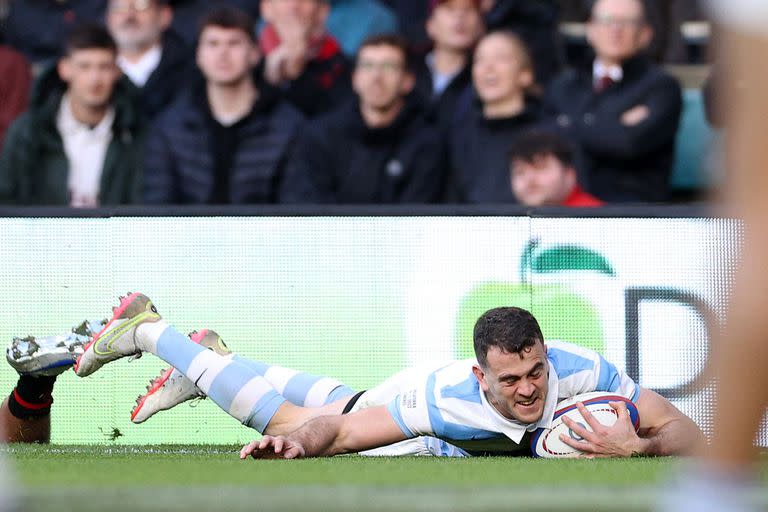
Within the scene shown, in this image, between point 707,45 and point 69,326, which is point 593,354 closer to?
point 69,326

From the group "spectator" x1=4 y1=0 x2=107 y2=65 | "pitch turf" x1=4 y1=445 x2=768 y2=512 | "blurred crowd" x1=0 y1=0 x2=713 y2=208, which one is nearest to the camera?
"pitch turf" x1=4 y1=445 x2=768 y2=512

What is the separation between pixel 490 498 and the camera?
346 cm

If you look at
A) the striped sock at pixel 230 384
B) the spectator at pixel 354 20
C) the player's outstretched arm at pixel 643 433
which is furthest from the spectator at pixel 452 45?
the player's outstretched arm at pixel 643 433

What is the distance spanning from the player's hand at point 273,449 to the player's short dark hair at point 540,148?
9.59ft

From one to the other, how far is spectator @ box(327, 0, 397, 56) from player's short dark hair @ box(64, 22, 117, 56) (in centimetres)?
165

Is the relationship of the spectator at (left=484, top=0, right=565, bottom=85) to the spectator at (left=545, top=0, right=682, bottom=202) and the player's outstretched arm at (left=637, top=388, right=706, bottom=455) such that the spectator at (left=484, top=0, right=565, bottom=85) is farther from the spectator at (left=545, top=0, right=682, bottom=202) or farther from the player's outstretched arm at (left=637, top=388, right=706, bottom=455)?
the player's outstretched arm at (left=637, top=388, right=706, bottom=455)

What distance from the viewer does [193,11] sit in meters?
9.53

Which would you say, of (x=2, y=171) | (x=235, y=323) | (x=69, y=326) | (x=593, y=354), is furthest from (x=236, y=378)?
(x=2, y=171)

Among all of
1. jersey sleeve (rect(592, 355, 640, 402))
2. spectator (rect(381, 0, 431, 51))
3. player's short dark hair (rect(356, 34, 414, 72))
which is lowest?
jersey sleeve (rect(592, 355, 640, 402))

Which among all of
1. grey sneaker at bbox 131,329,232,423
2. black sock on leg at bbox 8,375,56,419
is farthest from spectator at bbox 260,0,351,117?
black sock on leg at bbox 8,375,56,419

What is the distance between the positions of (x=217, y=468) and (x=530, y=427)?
4.85 ft

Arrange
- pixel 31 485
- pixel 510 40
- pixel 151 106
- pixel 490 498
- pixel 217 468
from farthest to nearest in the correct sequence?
pixel 151 106 < pixel 510 40 < pixel 217 468 < pixel 31 485 < pixel 490 498

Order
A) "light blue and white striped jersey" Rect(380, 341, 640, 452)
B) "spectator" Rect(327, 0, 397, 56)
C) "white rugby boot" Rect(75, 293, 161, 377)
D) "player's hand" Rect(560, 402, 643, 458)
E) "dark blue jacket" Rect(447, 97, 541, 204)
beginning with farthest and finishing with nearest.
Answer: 1. "spectator" Rect(327, 0, 397, 56)
2. "dark blue jacket" Rect(447, 97, 541, 204)
3. "white rugby boot" Rect(75, 293, 161, 377)
4. "light blue and white striped jersey" Rect(380, 341, 640, 452)
5. "player's hand" Rect(560, 402, 643, 458)

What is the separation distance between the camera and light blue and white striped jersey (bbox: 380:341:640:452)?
5.74 meters
